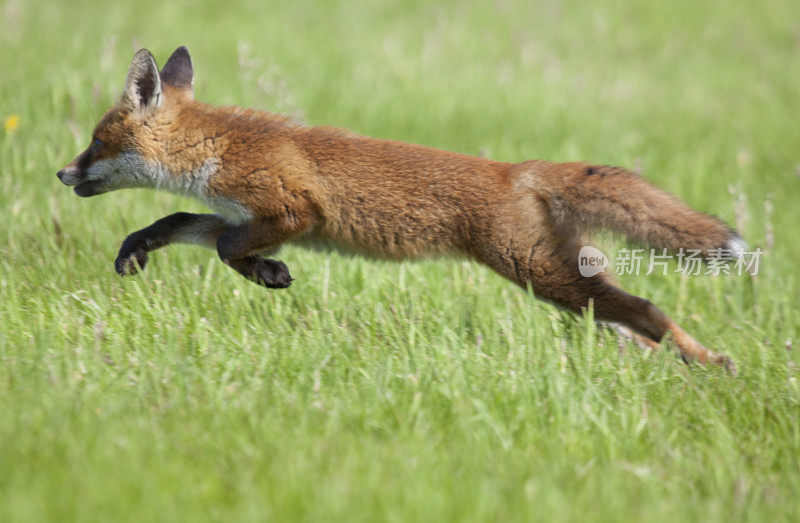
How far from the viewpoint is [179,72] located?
17.7 ft

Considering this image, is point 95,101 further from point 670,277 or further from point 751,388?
point 751,388

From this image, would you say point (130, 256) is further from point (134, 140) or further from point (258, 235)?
point (258, 235)

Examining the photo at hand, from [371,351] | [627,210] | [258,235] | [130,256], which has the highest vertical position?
[627,210]

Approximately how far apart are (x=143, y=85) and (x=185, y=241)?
39.4 inches

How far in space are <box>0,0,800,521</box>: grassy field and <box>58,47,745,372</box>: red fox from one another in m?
0.29

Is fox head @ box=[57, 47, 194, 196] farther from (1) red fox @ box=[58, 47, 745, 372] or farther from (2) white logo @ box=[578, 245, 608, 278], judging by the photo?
(2) white logo @ box=[578, 245, 608, 278]

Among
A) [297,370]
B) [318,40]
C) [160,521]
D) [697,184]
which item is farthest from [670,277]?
[318,40]

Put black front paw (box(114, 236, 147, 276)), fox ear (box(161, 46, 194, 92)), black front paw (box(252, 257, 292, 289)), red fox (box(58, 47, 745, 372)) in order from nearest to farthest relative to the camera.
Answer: red fox (box(58, 47, 745, 372)) < black front paw (box(252, 257, 292, 289)) < black front paw (box(114, 236, 147, 276)) < fox ear (box(161, 46, 194, 92))

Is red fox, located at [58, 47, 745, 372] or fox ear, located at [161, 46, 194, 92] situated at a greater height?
fox ear, located at [161, 46, 194, 92]

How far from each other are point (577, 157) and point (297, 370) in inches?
196

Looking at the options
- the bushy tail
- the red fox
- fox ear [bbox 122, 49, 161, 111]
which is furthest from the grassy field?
fox ear [bbox 122, 49, 161, 111]

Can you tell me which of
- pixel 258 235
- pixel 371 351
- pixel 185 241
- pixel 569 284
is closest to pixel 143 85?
pixel 185 241

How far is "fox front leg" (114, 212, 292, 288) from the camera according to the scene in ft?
16.1

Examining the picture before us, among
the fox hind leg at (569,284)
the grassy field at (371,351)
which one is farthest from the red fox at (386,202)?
the grassy field at (371,351)
